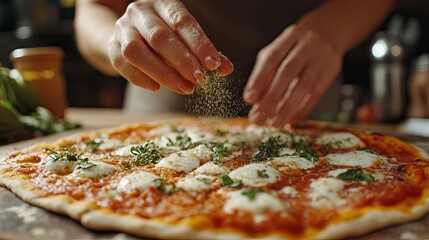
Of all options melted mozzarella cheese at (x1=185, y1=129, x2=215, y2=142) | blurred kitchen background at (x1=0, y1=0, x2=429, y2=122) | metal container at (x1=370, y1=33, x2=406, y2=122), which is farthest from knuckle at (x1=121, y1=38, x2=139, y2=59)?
metal container at (x1=370, y1=33, x2=406, y2=122)

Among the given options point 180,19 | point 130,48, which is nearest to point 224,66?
point 180,19

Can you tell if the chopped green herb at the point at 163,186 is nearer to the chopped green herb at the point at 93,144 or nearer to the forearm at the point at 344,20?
the chopped green herb at the point at 93,144

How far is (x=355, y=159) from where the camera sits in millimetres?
1701

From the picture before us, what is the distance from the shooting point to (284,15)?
295 cm

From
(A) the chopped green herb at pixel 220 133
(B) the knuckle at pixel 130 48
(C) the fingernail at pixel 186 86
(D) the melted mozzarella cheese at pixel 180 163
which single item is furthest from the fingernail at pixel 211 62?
(A) the chopped green herb at pixel 220 133

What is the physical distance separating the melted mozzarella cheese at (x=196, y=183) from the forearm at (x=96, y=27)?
A: 1.18m

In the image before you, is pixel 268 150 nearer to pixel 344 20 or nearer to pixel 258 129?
pixel 258 129

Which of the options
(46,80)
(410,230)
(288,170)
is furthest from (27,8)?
(410,230)

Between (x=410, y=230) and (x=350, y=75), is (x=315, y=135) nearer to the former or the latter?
(x=410, y=230)

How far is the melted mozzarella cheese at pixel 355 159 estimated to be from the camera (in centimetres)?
167

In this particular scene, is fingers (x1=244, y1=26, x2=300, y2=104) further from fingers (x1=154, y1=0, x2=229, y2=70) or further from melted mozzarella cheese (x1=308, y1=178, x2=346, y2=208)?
melted mozzarella cheese (x1=308, y1=178, x2=346, y2=208)

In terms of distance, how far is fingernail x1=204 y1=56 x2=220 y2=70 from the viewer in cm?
154

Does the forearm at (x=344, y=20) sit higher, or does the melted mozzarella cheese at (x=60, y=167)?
the forearm at (x=344, y=20)

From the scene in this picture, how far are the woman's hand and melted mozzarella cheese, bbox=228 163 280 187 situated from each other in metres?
0.67
